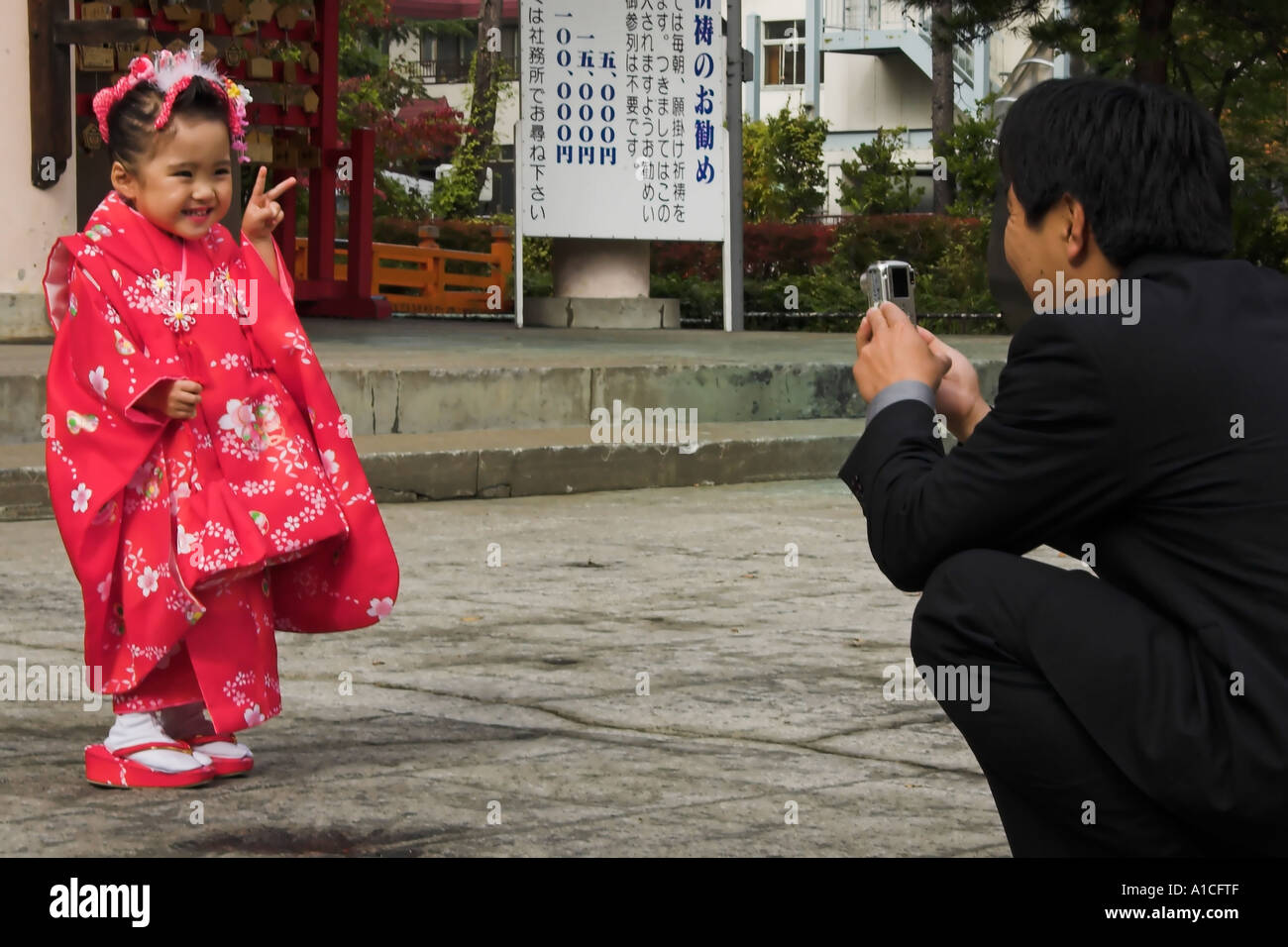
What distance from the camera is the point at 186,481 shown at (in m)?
3.73

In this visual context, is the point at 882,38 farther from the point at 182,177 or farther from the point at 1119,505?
the point at 1119,505

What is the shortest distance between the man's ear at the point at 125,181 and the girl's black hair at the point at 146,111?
0.06 ft

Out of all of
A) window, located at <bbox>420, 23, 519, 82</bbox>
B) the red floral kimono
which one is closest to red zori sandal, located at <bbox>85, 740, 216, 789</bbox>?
the red floral kimono

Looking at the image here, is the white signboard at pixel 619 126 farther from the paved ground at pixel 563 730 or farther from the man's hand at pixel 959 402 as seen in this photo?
the man's hand at pixel 959 402

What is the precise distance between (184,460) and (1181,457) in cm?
206

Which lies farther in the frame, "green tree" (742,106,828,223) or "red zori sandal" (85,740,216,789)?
"green tree" (742,106,828,223)

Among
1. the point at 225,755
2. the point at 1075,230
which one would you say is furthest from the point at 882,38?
the point at 1075,230

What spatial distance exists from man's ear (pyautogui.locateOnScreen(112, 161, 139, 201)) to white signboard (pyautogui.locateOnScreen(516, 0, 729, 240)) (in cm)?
912

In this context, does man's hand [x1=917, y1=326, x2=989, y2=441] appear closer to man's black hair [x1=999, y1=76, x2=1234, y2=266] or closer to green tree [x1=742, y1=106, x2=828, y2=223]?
man's black hair [x1=999, y1=76, x2=1234, y2=266]

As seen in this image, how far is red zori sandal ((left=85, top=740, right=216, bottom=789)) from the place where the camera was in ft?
11.9

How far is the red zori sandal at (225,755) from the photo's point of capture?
12.1ft

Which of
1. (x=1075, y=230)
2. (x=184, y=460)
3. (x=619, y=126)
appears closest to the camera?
(x=1075, y=230)

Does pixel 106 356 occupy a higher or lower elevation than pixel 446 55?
lower
